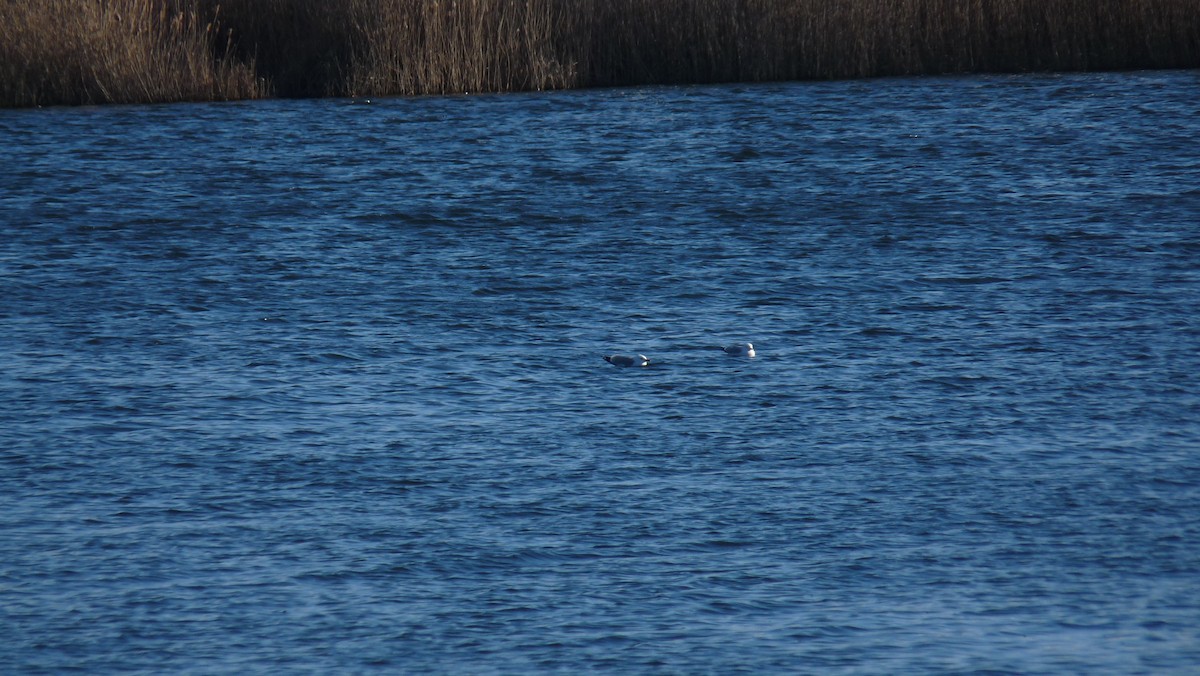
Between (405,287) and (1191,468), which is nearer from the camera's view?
(1191,468)

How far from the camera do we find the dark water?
12.4ft

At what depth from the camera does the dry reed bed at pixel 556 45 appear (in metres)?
13.4

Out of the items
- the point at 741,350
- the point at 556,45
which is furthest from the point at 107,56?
the point at 741,350

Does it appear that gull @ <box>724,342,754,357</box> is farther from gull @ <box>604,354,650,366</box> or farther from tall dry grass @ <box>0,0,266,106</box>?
tall dry grass @ <box>0,0,266,106</box>

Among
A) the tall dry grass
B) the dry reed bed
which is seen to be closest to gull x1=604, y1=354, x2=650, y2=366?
the dry reed bed

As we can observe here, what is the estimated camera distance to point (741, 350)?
608 cm

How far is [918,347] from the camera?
242 inches

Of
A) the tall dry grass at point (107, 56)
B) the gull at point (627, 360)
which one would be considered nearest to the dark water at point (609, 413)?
the gull at point (627, 360)

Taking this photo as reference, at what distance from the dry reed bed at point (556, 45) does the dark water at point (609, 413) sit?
3055 mm

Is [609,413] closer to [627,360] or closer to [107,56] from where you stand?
[627,360]

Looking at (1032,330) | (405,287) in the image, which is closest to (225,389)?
(405,287)

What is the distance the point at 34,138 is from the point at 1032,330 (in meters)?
8.41

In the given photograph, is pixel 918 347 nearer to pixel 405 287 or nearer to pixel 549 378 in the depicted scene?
pixel 549 378

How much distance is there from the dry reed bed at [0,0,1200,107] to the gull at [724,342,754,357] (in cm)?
791
